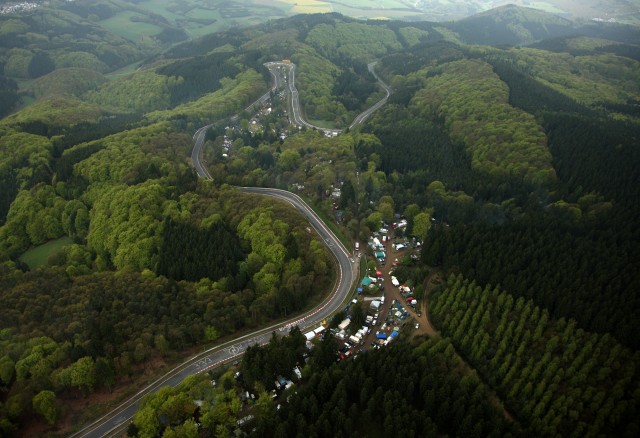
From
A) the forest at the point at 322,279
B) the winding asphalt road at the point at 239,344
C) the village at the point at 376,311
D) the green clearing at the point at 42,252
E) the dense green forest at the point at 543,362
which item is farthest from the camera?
the green clearing at the point at 42,252

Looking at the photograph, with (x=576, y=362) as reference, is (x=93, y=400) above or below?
below

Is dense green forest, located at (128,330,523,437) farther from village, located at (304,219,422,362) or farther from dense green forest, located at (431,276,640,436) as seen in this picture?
village, located at (304,219,422,362)

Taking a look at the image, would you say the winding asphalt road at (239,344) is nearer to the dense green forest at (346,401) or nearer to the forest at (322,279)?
the forest at (322,279)

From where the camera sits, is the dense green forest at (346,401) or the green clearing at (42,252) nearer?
the dense green forest at (346,401)

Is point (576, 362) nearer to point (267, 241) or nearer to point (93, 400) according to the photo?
point (267, 241)

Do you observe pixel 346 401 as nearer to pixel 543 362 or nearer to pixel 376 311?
pixel 376 311

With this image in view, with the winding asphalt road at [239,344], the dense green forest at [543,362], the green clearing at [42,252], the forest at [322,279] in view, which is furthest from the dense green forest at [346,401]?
the green clearing at [42,252]

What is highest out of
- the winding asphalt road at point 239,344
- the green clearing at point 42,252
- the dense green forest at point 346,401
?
the dense green forest at point 346,401

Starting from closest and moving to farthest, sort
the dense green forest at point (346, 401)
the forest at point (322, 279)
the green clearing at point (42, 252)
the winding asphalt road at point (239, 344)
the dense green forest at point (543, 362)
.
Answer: the dense green forest at point (346, 401) < the dense green forest at point (543, 362) < the forest at point (322, 279) < the winding asphalt road at point (239, 344) < the green clearing at point (42, 252)

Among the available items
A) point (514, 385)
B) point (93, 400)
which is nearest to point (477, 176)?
point (514, 385)

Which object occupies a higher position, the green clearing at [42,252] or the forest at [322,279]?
the forest at [322,279]
